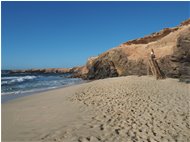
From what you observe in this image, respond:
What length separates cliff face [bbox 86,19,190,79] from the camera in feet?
50.6

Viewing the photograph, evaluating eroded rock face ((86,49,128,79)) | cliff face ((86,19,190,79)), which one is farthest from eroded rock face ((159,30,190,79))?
eroded rock face ((86,49,128,79))

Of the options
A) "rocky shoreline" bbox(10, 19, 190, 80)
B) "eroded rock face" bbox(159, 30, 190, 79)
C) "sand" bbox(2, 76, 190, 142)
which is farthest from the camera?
"rocky shoreline" bbox(10, 19, 190, 80)

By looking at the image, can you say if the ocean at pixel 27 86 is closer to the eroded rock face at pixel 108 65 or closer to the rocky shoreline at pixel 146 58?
the eroded rock face at pixel 108 65

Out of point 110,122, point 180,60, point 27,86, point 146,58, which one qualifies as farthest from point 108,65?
point 110,122

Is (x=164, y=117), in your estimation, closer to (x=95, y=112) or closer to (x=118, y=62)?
(x=95, y=112)

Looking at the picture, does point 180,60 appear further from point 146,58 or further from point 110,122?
point 110,122

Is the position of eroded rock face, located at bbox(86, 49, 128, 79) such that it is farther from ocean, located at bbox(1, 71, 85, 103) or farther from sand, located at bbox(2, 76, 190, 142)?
sand, located at bbox(2, 76, 190, 142)

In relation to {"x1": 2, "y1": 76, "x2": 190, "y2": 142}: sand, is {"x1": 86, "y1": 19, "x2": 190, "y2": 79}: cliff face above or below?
above

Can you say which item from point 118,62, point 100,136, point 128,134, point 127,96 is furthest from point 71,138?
point 118,62

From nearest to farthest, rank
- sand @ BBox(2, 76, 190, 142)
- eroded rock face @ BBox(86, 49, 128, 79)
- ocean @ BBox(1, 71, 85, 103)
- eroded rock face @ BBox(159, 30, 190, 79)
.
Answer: sand @ BBox(2, 76, 190, 142)
eroded rock face @ BBox(159, 30, 190, 79)
ocean @ BBox(1, 71, 85, 103)
eroded rock face @ BBox(86, 49, 128, 79)

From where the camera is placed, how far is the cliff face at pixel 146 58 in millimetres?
15419

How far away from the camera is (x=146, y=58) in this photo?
21.9 meters

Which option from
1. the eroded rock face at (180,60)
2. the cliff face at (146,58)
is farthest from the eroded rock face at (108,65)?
the eroded rock face at (180,60)

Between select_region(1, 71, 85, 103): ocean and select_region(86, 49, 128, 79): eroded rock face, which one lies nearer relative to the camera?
select_region(1, 71, 85, 103): ocean
